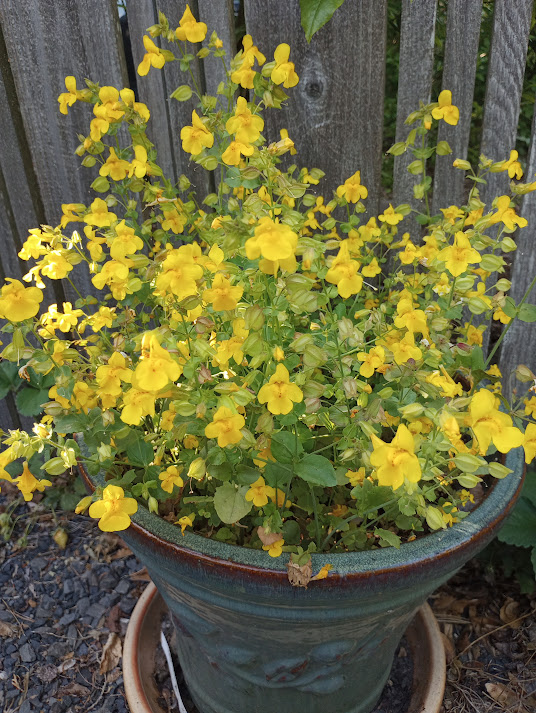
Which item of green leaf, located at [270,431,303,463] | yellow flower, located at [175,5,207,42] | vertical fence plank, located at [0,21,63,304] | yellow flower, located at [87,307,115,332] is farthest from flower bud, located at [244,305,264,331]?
Result: vertical fence plank, located at [0,21,63,304]

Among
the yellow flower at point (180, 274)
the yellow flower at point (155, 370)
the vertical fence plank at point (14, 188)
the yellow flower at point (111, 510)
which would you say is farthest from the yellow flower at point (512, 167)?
the vertical fence plank at point (14, 188)

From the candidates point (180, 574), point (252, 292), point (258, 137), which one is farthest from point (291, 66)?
point (180, 574)

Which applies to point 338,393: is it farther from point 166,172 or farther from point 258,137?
point 166,172

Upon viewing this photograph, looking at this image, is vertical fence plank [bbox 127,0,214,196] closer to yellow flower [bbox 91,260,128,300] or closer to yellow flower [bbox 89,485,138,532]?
yellow flower [bbox 91,260,128,300]

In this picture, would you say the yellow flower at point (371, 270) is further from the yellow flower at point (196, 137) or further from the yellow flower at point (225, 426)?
the yellow flower at point (225, 426)

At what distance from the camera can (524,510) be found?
192 centimetres

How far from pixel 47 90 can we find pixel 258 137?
3.71 ft

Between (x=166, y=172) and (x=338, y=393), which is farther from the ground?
(x=166, y=172)

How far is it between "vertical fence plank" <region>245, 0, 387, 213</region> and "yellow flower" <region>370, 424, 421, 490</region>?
1.21 meters

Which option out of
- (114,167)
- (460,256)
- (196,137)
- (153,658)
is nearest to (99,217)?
(114,167)

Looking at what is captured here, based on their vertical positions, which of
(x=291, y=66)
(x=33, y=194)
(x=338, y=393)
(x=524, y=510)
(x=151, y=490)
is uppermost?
(x=291, y=66)

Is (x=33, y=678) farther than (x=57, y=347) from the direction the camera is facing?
Yes

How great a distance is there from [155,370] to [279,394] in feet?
0.59

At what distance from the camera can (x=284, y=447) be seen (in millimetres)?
1038
